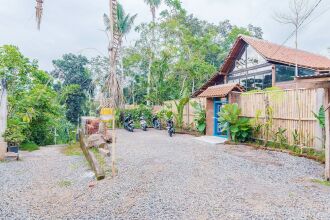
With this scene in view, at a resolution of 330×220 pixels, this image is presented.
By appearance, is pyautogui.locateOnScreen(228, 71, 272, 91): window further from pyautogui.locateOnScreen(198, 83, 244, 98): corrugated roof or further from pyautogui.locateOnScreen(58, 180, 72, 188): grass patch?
pyautogui.locateOnScreen(58, 180, 72, 188): grass patch

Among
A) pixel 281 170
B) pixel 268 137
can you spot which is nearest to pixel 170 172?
pixel 281 170

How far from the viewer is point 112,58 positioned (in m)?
13.8

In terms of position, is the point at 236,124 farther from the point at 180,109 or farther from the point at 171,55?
the point at 171,55

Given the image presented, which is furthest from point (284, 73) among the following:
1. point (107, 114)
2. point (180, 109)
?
point (107, 114)

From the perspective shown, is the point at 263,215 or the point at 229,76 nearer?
the point at 263,215

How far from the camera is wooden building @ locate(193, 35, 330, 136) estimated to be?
14465 mm

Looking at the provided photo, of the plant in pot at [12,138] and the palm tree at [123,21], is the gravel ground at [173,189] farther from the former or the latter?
the palm tree at [123,21]

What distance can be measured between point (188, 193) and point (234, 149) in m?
5.68

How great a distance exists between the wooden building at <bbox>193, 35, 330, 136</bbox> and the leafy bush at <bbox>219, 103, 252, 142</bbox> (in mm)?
1129

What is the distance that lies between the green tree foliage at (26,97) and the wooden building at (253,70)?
8313 millimetres

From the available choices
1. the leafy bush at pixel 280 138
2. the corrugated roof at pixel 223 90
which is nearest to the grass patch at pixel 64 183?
the leafy bush at pixel 280 138

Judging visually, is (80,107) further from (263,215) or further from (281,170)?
(263,215)

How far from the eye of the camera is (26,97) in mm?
13898

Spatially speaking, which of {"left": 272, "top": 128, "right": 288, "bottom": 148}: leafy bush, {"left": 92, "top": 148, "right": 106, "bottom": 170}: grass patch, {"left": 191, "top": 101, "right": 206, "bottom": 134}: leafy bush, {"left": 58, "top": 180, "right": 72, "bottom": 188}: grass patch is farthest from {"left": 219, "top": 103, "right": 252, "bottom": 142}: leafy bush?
{"left": 58, "top": 180, "right": 72, "bottom": 188}: grass patch
